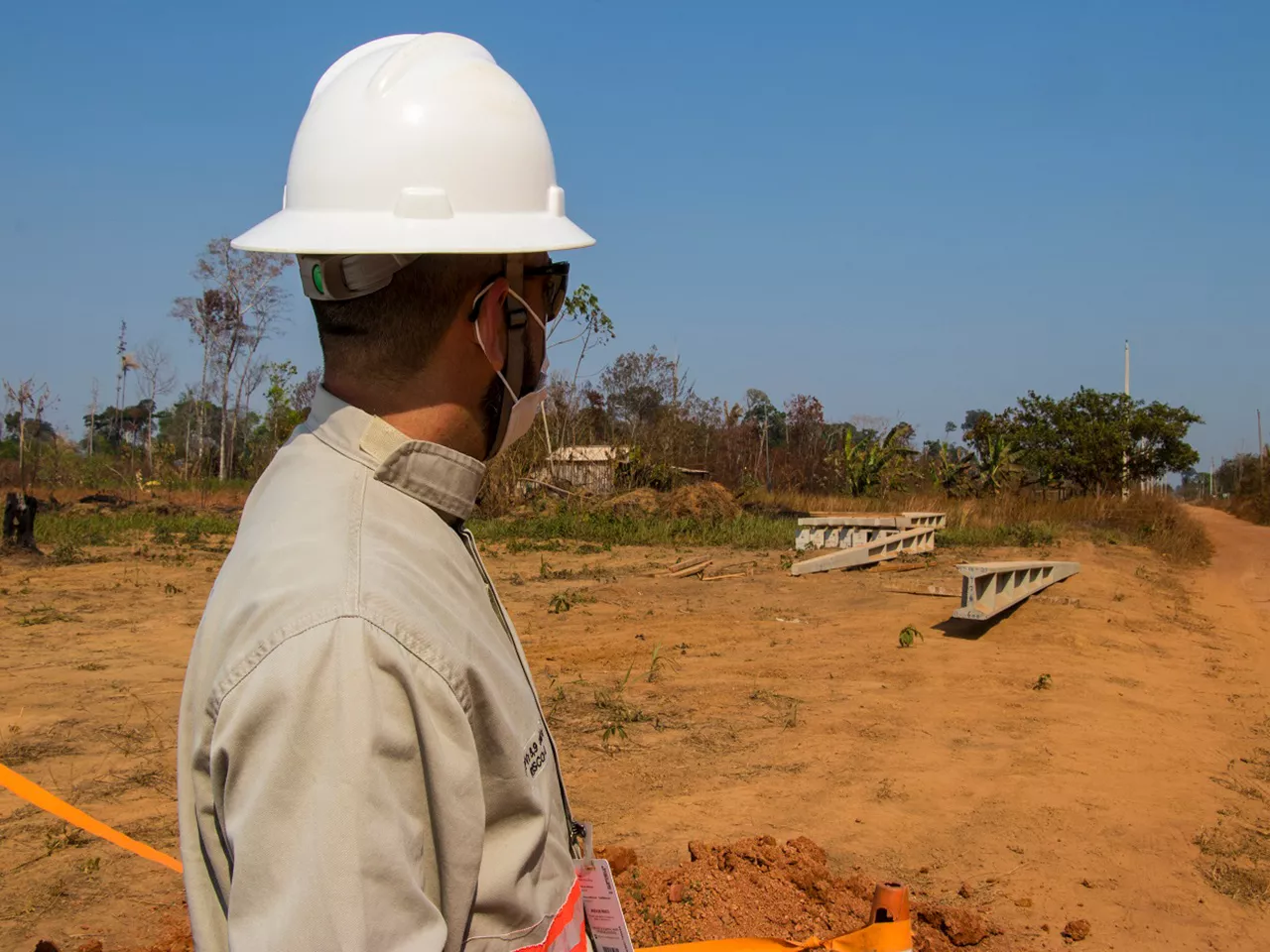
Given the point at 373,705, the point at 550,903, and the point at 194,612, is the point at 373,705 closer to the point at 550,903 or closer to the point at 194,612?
the point at 550,903

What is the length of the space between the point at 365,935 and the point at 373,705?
0.20m

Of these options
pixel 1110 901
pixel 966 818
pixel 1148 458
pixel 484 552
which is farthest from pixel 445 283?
pixel 1148 458

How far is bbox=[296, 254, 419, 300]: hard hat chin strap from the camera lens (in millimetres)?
1284

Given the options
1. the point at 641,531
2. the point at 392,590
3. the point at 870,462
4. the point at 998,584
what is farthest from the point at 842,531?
the point at 392,590

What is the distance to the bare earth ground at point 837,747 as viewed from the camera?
405 cm

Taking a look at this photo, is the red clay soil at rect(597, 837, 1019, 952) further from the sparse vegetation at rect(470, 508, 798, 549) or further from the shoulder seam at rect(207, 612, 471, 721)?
the sparse vegetation at rect(470, 508, 798, 549)

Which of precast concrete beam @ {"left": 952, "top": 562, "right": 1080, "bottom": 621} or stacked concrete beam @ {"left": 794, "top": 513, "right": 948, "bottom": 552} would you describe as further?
stacked concrete beam @ {"left": 794, "top": 513, "right": 948, "bottom": 552}

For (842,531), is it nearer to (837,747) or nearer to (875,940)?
(837,747)

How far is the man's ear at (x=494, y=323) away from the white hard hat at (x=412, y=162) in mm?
55

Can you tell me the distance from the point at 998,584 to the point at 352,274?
29.1 feet

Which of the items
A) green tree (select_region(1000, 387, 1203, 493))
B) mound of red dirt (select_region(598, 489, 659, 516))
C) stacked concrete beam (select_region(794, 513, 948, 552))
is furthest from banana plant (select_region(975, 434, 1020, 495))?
stacked concrete beam (select_region(794, 513, 948, 552))

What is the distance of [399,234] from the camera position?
4.24ft

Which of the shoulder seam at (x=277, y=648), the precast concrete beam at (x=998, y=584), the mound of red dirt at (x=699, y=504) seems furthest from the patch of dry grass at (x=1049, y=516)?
the shoulder seam at (x=277, y=648)

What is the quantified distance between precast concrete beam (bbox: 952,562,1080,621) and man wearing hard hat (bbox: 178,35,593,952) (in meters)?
7.29
